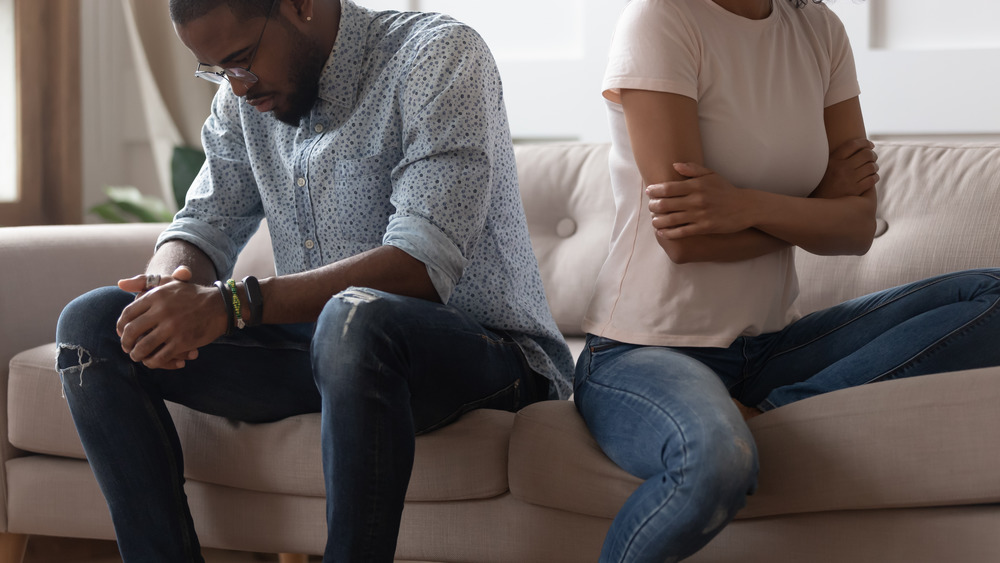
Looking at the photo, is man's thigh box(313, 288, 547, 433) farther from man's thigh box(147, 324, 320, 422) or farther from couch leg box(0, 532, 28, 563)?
couch leg box(0, 532, 28, 563)

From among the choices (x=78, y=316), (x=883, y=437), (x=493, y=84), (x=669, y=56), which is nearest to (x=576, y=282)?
(x=493, y=84)

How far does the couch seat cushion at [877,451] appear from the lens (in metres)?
0.98

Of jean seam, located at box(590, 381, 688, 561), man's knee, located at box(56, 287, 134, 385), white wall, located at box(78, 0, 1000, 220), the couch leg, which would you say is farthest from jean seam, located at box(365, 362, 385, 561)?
white wall, located at box(78, 0, 1000, 220)

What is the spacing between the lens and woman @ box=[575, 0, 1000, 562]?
106cm

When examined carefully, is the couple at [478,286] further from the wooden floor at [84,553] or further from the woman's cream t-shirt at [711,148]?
the wooden floor at [84,553]

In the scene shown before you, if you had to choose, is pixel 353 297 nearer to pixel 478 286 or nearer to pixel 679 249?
pixel 478 286

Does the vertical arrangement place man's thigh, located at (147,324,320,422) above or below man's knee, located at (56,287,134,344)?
below

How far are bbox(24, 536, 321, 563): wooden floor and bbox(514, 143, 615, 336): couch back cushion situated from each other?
0.67m

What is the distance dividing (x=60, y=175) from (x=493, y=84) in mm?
1738

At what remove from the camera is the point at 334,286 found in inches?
43.3

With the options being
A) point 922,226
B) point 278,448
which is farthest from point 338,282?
point 922,226

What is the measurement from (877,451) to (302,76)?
0.84 meters

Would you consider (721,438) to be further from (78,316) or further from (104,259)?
(104,259)

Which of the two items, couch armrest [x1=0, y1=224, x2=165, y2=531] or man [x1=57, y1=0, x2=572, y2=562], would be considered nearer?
man [x1=57, y1=0, x2=572, y2=562]
